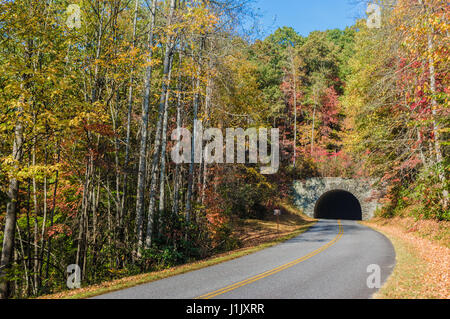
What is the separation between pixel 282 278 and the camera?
8133 millimetres

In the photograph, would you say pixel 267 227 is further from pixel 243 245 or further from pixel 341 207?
pixel 341 207

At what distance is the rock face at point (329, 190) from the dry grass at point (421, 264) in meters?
11.7

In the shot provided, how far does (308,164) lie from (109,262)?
2753cm

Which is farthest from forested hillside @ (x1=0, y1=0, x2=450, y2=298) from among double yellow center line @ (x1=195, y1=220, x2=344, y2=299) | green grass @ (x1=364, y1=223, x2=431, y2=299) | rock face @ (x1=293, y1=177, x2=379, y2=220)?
rock face @ (x1=293, y1=177, x2=379, y2=220)

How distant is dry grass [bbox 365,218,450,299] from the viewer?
6652 mm

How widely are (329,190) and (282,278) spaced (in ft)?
81.5

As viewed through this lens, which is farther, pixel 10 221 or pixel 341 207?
pixel 341 207

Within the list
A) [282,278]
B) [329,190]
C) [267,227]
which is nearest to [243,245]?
[267,227]

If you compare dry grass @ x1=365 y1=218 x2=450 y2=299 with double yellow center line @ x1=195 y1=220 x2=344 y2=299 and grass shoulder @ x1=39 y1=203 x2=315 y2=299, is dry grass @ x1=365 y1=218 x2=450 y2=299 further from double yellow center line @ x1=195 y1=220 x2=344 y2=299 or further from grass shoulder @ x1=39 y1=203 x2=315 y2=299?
grass shoulder @ x1=39 y1=203 x2=315 y2=299

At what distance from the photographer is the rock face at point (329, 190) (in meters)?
29.2

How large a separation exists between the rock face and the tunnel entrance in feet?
16.1

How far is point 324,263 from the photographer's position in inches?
393
